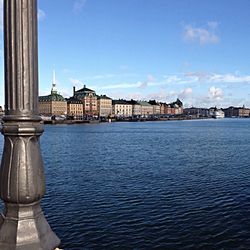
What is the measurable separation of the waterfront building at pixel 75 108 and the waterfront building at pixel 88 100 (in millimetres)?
3194

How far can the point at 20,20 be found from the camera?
2.46 metres

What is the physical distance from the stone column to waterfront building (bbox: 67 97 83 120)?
530 feet

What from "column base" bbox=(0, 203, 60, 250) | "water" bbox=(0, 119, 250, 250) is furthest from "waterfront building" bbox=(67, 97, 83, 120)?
"column base" bbox=(0, 203, 60, 250)

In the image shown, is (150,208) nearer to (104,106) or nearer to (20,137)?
(20,137)

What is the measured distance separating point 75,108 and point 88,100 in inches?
369

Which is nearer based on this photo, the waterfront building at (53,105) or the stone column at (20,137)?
the stone column at (20,137)

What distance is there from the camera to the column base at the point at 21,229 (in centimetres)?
248

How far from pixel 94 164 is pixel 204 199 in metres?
13.9

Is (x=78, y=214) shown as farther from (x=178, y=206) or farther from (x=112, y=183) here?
(x=112, y=183)

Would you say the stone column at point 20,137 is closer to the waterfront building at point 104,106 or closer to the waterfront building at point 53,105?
the waterfront building at point 53,105

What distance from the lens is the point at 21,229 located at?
8.16 feet

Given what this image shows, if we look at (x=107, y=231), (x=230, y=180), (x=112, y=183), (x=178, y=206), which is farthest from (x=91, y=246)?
(x=230, y=180)

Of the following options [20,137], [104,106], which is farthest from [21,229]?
[104,106]

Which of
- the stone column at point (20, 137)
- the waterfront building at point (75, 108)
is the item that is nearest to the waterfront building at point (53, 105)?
the waterfront building at point (75, 108)
